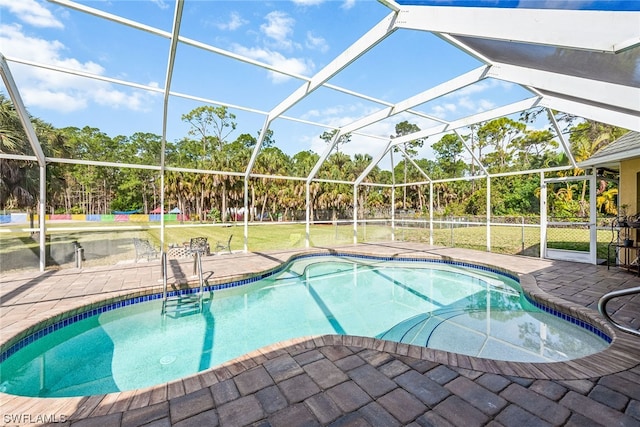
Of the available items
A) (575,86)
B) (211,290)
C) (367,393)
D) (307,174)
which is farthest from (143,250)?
(307,174)

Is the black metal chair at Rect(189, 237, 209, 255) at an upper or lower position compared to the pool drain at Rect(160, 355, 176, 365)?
upper

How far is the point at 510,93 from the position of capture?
7484 millimetres

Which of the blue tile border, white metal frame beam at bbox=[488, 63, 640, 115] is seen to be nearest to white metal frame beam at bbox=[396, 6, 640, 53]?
white metal frame beam at bbox=[488, 63, 640, 115]

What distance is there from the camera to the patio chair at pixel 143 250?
766cm

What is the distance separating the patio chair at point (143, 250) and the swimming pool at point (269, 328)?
10.5ft

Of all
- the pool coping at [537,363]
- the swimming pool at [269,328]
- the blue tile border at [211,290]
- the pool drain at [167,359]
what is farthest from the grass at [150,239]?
the pool coping at [537,363]

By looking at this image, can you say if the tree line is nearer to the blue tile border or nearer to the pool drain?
the blue tile border

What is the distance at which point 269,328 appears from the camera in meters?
4.56

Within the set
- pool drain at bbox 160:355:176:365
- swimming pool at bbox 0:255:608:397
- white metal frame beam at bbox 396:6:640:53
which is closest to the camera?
white metal frame beam at bbox 396:6:640:53

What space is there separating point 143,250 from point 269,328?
17.3 ft

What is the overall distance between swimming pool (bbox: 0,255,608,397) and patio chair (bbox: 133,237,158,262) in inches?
125

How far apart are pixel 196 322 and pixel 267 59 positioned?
15.3 ft

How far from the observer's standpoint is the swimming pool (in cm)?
327

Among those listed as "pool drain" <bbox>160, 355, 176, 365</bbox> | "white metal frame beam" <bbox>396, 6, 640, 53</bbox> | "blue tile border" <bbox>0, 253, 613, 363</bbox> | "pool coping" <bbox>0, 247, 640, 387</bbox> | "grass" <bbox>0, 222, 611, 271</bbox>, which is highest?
"white metal frame beam" <bbox>396, 6, 640, 53</bbox>
